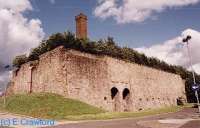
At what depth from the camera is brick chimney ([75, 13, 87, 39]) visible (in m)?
37.6

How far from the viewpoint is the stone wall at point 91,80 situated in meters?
30.6

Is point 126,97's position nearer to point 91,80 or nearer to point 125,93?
point 125,93

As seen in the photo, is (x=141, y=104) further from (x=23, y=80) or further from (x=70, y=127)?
(x=70, y=127)

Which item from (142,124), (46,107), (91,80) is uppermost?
(91,80)

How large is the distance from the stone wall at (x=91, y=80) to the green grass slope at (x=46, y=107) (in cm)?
277

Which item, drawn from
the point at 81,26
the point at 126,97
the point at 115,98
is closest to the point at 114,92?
the point at 115,98

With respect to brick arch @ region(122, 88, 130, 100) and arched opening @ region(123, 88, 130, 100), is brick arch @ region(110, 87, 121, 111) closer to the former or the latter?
brick arch @ region(122, 88, 130, 100)

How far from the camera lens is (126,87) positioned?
38.2 metres

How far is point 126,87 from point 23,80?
49.0 ft

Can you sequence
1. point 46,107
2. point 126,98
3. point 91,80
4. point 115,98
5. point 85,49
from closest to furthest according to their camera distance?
point 46,107, point 91,80, point 85,49, point 115,98, point 126,98

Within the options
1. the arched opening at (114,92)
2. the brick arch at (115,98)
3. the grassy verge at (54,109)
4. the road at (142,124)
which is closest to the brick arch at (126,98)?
the brick arch at (115,98)

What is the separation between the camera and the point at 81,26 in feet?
124

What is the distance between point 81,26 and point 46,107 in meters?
16.7

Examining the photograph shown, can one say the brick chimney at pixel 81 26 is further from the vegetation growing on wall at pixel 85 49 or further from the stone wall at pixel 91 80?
the stone wall at pixel 91 80
